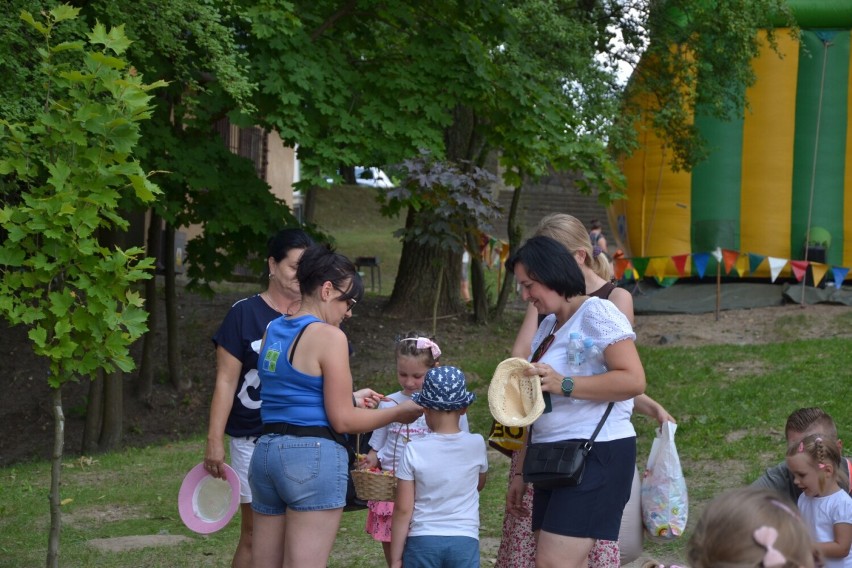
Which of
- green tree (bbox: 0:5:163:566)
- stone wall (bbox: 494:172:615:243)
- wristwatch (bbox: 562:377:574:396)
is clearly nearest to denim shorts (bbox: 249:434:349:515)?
wristwatch (bbox: 562:377:574:396)

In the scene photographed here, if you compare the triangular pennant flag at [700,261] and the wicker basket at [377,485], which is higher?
the triangular pennant flag at [700,261]

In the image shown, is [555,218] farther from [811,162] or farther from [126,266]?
[811,162]

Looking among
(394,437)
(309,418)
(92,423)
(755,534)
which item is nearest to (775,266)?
(92,423)

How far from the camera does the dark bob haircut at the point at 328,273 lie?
3.76m

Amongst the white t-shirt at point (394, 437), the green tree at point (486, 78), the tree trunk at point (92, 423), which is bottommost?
the tree trunk at point (92, 423)

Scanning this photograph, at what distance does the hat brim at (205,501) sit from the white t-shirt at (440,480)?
107 cm

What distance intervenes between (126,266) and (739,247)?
12.3m

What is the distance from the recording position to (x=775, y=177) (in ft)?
51.4

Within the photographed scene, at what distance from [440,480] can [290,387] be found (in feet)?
2.20

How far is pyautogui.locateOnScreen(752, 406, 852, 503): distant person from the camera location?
4.14 metres

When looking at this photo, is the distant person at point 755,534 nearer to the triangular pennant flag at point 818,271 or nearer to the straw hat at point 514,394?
the straw hat at point 514,394

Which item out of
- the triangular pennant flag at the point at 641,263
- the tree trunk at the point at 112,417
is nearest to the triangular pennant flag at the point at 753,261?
the triangular pennant flag at the point at 641,263

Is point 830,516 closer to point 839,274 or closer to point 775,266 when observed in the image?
point 775,266

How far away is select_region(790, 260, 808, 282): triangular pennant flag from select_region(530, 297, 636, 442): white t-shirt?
1264 cm
